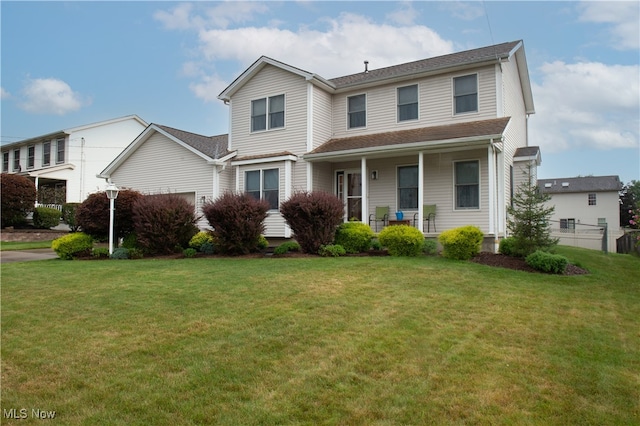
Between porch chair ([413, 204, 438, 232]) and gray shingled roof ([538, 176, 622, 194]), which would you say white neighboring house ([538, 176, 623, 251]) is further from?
porch chair ([413, 204, 438, 232])

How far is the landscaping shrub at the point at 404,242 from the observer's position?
11551mm

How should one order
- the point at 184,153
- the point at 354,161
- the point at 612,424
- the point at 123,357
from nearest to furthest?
1. the point at 612,424
2. the point at 123,357
3. the point at 354,161
4. the point at 184,153

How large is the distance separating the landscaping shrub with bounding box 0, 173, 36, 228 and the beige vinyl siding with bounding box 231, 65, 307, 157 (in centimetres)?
1348

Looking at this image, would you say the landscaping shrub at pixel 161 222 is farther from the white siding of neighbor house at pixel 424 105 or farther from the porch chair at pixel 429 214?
the porch chair at pixel 429 214

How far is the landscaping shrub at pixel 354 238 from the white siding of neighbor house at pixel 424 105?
4.84 m

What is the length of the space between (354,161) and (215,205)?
601 centimetres

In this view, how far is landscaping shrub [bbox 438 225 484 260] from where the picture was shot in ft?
35.3

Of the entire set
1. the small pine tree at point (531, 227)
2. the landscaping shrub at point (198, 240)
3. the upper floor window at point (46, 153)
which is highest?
the upper floor window at point (46, 153)

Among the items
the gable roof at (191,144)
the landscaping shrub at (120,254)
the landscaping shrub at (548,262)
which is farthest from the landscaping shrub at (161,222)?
the landscaping shrub at (548,262)

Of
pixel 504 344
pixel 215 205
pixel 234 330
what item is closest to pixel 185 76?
pixel 215 205

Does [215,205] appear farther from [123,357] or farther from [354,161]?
[123,357]

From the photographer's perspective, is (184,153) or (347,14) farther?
(184,153)

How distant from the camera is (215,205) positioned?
12344 millimetres

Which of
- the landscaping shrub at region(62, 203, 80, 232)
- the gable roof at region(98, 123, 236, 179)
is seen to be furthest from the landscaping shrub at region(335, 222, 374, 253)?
the landscaping shrub at region(62, 203, 80, 232)
